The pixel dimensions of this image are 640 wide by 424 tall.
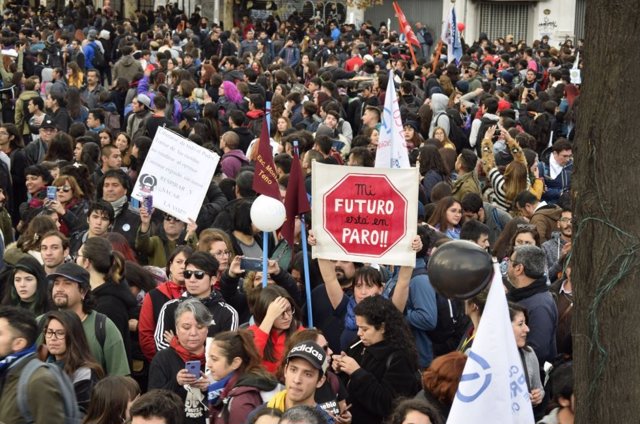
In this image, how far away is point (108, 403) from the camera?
18.6 feet

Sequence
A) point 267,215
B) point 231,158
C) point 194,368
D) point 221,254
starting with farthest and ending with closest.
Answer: point 231,158
point 221,254
point 267,215
point 194,368

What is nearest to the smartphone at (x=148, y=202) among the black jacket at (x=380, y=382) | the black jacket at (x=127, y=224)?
the black jacket at (x=127, y=224)

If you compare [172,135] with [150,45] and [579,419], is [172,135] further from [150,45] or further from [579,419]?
[150,45]

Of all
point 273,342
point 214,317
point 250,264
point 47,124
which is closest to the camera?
point 273,342

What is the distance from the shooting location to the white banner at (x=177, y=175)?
9500mm

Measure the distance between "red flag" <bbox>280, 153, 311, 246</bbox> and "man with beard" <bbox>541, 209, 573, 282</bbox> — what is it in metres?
2.08

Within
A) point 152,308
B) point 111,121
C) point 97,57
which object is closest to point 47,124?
point 111,121

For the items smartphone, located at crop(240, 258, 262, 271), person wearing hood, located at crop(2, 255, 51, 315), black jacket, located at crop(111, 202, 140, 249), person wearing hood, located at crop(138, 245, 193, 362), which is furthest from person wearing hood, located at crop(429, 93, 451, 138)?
person wearing hood, located at crop(2, 255, 51, 315)

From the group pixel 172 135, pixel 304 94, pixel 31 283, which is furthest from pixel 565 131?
pixel 31 283

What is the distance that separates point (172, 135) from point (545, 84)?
14088mm

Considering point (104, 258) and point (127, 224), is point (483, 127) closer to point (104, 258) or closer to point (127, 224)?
point (127, 224)

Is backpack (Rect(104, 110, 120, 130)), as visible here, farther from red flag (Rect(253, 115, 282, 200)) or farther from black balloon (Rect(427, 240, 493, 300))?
black balloon (Rect(427, 240, 493, 300))

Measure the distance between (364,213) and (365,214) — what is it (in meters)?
0.01

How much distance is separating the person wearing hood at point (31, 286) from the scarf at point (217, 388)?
1.66 m
